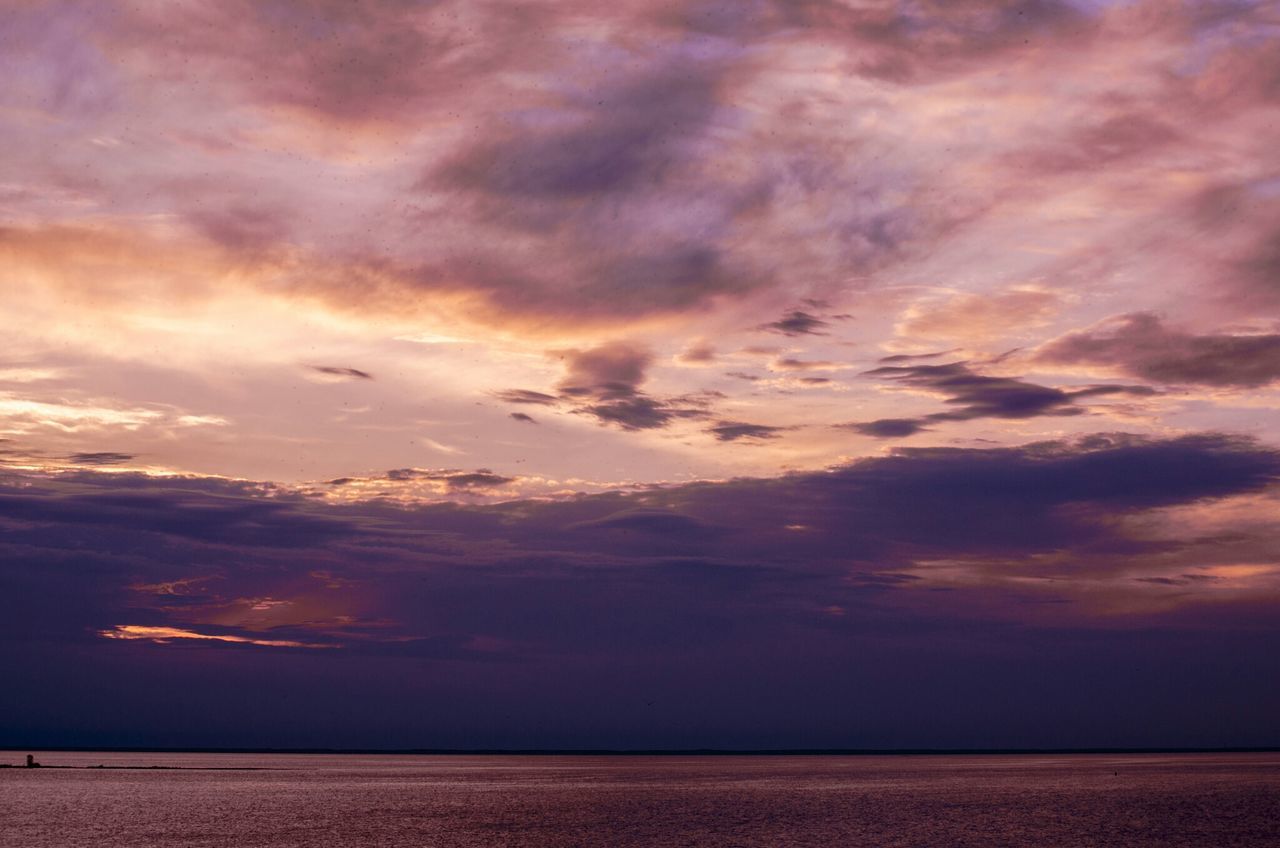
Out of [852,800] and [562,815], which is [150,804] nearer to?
[562,815]

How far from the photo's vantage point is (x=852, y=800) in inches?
5935

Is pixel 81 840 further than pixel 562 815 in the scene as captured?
No

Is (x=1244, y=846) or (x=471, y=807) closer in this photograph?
(x=1244, y=846)

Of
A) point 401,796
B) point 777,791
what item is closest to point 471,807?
point 401,796

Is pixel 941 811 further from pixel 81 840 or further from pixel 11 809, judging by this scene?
pixel 11 809

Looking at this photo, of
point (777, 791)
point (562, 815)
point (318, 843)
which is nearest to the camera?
point (318, 843)

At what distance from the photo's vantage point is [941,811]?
413ft

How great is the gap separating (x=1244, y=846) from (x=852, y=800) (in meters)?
66.3

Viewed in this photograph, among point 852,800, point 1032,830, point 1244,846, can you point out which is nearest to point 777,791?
point 852,800

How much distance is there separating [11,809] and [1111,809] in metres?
117

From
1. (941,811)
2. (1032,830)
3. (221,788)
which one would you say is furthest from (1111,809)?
(221,788)

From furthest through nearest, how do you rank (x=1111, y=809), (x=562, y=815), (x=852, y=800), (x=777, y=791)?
1. (x=777, y=791)
2. (x=852, y=800)
3. (x=1111, y=809)
4. (x=562, y=815)

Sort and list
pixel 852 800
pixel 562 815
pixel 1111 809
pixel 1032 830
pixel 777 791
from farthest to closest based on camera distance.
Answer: pixel 777 791 < pixel 852 800 < pixel 1111 809 < pixel 562 815 < pixel 1032 830

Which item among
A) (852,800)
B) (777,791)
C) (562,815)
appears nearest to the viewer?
(562,815)
